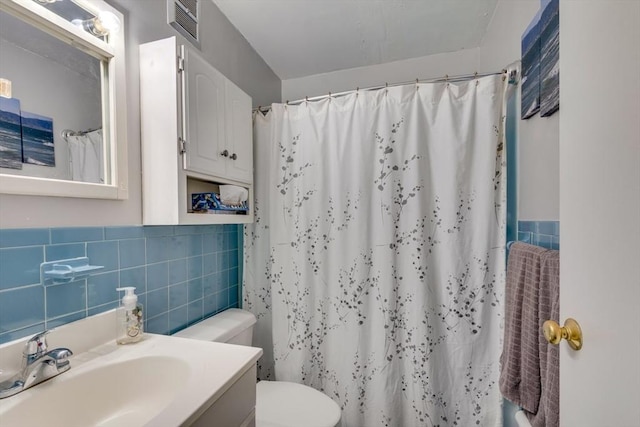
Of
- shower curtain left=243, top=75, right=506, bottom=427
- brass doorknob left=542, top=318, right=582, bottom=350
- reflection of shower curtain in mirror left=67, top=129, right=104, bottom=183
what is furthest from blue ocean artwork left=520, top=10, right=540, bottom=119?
reflection of shower curtain in mirror left=67, top=129, right=104, bottom=183

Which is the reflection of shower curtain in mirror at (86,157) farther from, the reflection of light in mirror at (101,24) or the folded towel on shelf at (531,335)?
the folded towel on shelf at (531,335)

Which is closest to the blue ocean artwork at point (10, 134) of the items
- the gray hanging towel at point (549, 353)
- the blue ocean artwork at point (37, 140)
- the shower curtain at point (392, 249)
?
the blue ocean artwork at point (37, 140)

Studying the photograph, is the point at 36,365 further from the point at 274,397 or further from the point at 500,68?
the point at 500,68

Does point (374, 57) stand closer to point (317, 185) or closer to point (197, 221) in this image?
point (317, 185)

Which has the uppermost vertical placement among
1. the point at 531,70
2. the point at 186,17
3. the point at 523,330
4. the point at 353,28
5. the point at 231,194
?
the point at 353,28

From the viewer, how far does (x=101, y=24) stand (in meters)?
0.95

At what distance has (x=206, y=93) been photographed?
1.19m

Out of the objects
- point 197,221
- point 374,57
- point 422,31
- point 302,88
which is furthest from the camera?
point 302,88

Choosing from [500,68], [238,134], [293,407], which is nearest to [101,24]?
[238,134]

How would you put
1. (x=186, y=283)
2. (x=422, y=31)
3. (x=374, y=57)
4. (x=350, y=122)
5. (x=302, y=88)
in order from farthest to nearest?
(x=302, y=88)
(x=374, y=57)
(x=422, y=31)
(x=350, y=122)
(x=186, y=283)

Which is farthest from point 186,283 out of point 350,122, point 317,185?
point 350,122

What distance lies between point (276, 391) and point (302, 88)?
84.1 inches

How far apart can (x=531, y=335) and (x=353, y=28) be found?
70.3 inches

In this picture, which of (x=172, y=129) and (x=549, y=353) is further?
(x=172, y=129)
